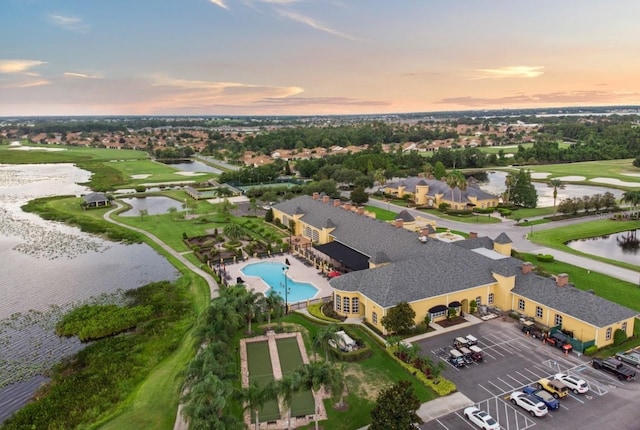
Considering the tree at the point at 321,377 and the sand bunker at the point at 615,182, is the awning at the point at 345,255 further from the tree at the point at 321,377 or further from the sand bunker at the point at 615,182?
the sand bunker at the point at 615,182

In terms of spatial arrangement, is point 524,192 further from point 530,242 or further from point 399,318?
point 399,318

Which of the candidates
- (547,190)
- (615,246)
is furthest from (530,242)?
(547,190)

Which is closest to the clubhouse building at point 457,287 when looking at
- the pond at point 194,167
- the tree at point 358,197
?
the tree at point 358,197

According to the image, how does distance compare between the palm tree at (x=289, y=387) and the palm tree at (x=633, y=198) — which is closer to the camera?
the palm tree at (x=289, y=387)

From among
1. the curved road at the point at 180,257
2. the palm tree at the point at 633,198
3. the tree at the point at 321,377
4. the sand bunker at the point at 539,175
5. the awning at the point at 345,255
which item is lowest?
the curved road at the point at 180,257

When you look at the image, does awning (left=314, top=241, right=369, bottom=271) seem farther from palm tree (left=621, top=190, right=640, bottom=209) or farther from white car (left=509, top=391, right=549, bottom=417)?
palm tree (left=621, top=190, right=640, bottom=209)

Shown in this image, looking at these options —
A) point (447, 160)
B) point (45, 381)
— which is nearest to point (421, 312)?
point (45, 381)

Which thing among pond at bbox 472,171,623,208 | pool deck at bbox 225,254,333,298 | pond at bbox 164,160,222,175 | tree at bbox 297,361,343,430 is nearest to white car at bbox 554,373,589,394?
tree at bbox 297,361,343,430

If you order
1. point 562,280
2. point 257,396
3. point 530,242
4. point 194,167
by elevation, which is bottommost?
point 530,242
